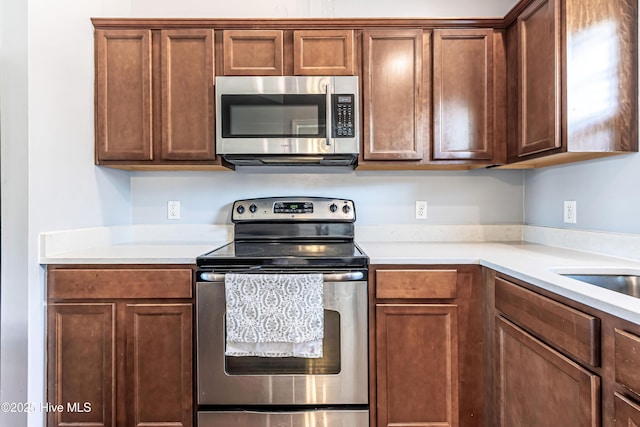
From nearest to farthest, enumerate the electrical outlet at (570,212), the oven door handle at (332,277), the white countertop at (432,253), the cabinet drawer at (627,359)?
the cabinet drawer at (627,359), the white countertop at (432,253), the oven door handle at (332,277), the electrical outlet at (570,212)

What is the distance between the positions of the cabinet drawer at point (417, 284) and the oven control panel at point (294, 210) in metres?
0.62

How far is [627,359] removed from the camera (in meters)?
0.82

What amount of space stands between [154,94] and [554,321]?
6.84ft

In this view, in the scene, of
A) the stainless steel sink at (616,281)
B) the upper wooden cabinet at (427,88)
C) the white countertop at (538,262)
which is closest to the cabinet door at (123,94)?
the upper wooden cabinet at (427,88)

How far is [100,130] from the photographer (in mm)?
1884

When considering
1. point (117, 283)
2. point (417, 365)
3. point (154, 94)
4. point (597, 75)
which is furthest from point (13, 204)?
point (597, 75)

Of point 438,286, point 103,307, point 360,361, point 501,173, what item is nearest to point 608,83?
Result: point 501,173

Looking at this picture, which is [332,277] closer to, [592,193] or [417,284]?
[417,284]

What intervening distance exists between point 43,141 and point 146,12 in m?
1.21

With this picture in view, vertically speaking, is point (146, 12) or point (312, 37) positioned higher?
point (146, 12)

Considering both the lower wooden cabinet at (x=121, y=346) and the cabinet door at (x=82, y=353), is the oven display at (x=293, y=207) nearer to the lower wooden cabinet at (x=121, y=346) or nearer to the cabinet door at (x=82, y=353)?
the lower wooden cabinet at (x=121, y=346)

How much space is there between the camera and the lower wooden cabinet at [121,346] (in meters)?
1.56

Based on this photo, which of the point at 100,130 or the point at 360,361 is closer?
the point at 360,361

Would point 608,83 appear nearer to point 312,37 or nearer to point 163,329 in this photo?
point 312,37
